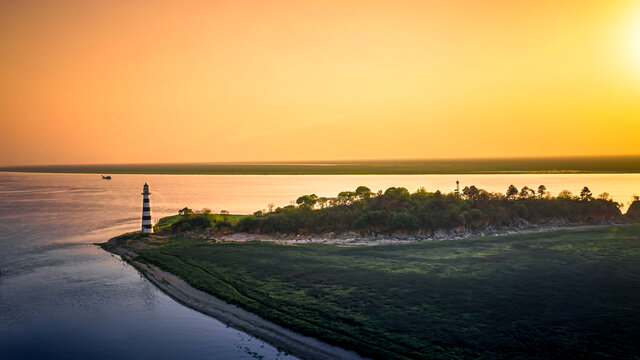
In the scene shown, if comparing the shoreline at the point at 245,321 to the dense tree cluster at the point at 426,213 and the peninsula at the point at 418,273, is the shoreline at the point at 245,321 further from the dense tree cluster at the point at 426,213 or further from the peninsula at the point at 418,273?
the dense tree cluster at the point at 426,213

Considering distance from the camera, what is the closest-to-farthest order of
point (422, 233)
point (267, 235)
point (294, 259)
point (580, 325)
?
point (580, 325) → point (294, 259) → point (422, 233) → point (267, 235)

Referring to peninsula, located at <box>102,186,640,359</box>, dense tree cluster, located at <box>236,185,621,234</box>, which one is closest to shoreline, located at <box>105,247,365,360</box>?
peninsula, located at <box>102,186,640,359</box>

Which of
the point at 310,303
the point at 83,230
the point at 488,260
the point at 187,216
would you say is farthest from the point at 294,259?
the point at 83,230

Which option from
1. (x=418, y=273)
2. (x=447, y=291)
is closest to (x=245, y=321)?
(x=447, y=291)

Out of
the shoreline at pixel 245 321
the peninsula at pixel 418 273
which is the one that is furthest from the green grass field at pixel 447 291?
the shoreline at pixel 245 321

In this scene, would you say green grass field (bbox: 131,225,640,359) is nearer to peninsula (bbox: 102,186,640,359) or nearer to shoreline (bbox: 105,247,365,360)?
peninsula (bbox: 102,186,640,359)

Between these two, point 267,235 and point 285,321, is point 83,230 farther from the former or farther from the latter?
point 285,321

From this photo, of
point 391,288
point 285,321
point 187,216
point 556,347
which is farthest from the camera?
point 187,216
